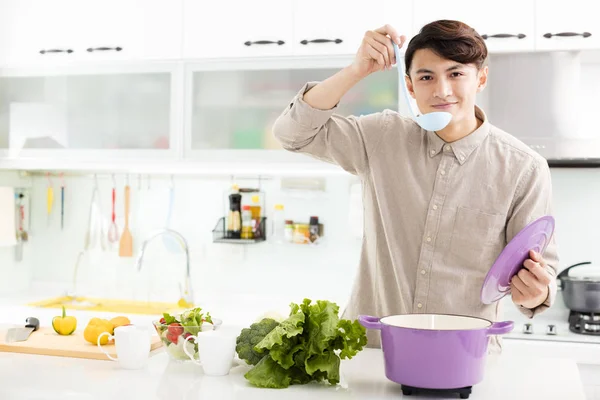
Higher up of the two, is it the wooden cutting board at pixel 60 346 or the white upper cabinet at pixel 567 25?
the white upper cabinet at pixel 567 25

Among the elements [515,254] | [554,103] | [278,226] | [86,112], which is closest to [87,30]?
[86,112]

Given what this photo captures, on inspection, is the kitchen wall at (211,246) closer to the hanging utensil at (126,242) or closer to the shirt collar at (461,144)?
the hanging utensil at (126,242)

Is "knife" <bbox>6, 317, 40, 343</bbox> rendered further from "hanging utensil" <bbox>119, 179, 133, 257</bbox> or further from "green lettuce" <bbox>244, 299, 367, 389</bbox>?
"hanging utensil" <bbox>119, 179, 133, 257</bbox>

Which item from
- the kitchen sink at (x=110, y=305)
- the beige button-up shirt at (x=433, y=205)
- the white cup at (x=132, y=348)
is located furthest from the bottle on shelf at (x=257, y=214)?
the white cup at (x=132, y=348)

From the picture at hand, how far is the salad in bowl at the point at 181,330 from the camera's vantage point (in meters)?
1.60

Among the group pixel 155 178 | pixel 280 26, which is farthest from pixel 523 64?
pixel 155 178

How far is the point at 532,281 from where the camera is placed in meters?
1.48

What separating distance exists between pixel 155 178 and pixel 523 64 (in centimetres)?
189

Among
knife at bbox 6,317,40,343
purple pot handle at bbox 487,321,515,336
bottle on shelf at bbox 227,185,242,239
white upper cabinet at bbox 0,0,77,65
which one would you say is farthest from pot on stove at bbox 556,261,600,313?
white upper cabinet at bbox 0,0,77,65

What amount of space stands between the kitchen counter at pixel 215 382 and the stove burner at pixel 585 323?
1.26m

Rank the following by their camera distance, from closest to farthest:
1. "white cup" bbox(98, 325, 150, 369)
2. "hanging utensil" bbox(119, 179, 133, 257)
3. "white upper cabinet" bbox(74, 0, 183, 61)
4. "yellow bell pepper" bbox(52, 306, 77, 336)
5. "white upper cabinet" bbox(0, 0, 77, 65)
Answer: "white cup" bbox(98, 325, 150, 369) < "yellow bell pepper" bbox(52, 306, 77, 336) < "white upper cabinet" bbox(74, 0, 183, 61) < "white upper cabinet" bbox(0, 0, 77, 65) < "hanging utensil" bbox(119, 179, 133, 257)

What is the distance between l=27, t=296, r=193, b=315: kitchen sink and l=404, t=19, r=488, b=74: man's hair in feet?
6.66

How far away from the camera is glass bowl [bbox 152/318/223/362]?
5.24 feet

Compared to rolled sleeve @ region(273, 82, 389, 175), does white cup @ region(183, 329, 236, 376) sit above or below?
below
